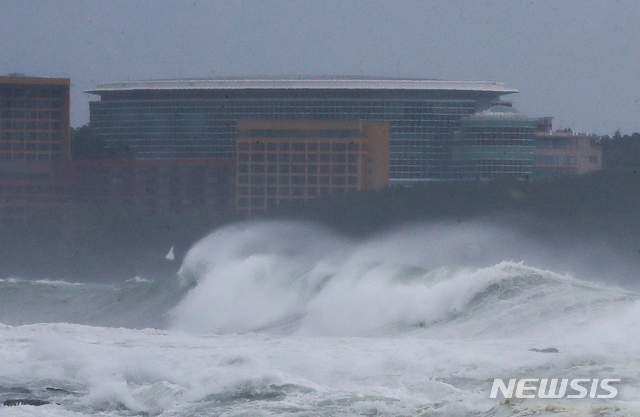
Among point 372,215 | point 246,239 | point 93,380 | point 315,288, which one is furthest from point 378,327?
point 372,215

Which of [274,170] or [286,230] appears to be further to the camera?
[274,170]

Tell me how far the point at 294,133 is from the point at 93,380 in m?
80.9

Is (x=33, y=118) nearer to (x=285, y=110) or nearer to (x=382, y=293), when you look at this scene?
(x=285, y=110)

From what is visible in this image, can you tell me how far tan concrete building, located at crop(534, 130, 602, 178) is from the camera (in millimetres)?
101562

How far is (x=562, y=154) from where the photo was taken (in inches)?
4092

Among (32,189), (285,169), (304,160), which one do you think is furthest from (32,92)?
(304,160)

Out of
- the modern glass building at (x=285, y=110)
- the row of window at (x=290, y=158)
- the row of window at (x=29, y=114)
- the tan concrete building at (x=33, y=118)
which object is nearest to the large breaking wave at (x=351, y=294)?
the row of window at (x=290, y=158)

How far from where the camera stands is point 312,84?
357 feet

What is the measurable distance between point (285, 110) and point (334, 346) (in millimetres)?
86994

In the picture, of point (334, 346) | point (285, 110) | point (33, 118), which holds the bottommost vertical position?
point (334, 346)

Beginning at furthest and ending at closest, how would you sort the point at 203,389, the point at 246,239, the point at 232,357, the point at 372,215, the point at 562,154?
the point at 562,154 → the point at 372,215 → the point at 246,239 → the point at 232,357 → the point at 203,389

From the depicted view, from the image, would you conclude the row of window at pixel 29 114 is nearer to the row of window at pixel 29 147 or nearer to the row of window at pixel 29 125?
the row of window at pixel 29 125

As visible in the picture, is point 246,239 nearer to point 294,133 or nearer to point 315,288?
point 315,288

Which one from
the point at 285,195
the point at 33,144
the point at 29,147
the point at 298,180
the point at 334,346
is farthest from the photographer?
the point at 33,144
